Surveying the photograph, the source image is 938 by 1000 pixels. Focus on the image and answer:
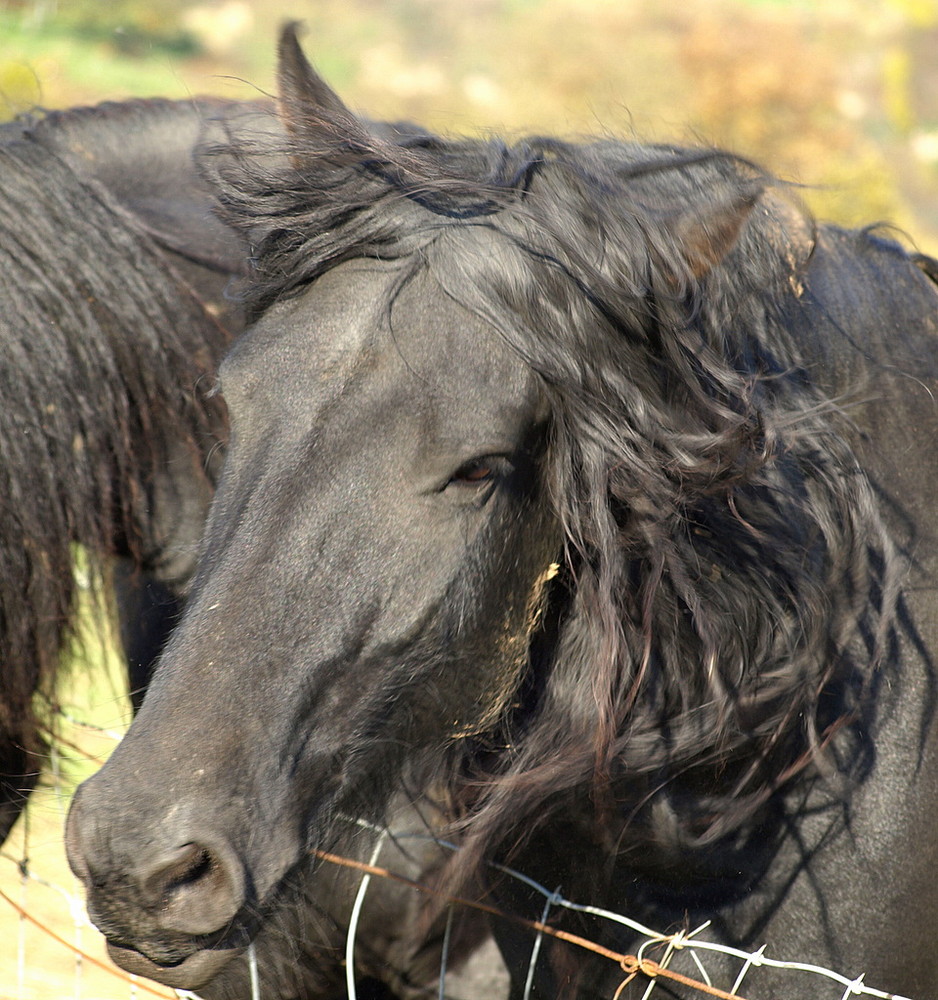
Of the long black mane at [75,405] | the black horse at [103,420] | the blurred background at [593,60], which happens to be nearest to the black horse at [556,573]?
the black horse at [103,420]

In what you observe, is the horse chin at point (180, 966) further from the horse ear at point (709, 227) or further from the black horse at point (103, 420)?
the horse ear at point (709, 227)

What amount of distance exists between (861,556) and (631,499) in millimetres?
460

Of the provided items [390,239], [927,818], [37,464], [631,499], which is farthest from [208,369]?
[927,818]

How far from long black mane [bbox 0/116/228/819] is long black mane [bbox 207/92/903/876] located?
0.51 m

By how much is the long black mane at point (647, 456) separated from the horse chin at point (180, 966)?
18.6 inches

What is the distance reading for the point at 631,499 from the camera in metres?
1.62

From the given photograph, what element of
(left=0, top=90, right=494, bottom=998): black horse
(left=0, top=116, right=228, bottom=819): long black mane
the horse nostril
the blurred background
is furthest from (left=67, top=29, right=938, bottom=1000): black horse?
the blurred background

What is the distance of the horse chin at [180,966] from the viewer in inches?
56.9

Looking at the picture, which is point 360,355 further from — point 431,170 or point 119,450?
point 119,450

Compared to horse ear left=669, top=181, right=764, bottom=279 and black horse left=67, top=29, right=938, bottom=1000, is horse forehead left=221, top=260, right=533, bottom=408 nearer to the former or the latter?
black horse left=67, top=29, right=938, bottom=1000

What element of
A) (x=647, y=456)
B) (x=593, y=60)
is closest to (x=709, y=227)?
(x=647, y=456)

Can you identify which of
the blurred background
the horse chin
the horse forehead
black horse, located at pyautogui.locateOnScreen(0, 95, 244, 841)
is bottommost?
the horse chin

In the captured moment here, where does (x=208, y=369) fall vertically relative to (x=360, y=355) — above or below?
below

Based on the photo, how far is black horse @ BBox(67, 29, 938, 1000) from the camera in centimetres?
143
